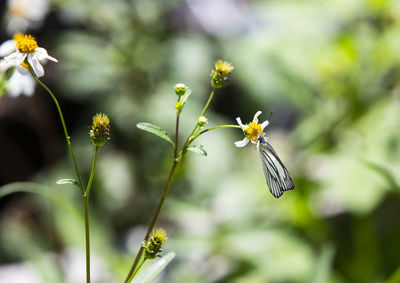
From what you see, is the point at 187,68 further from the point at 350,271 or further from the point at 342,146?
the point at 350,271

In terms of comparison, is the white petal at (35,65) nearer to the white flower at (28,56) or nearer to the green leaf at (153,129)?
the white flower at (28,56)

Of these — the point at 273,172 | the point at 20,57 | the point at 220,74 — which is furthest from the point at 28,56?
the point at 273,172

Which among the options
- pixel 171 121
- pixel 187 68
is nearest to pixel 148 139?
pixel 171 121

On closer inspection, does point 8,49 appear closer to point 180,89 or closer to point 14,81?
point 14,81

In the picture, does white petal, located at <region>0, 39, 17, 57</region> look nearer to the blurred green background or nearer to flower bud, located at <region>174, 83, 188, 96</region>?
flower bud, located at <region>174, 83, 188, 96</region>

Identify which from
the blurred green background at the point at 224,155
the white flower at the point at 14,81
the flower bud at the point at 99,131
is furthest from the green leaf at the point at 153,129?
the blurred green background at the point at 224,155

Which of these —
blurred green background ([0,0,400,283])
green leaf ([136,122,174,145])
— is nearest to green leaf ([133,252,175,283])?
green leaf ([136,122,174,145])

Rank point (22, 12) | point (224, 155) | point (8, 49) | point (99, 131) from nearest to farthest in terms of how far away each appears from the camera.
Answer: point (99, 131) → point (8, 49) → point (22, 12) → point (224, 155)
